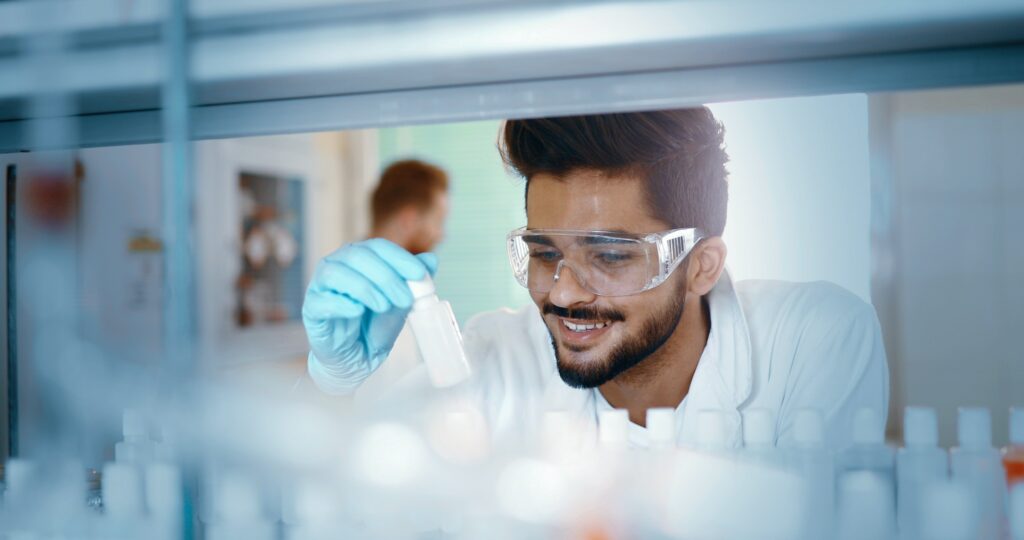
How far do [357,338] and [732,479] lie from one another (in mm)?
586

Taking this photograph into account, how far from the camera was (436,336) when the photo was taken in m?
0.92

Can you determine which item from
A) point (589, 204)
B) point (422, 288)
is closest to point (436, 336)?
point (422, 288)

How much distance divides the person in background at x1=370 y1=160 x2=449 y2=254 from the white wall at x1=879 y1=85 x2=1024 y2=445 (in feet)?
2.79

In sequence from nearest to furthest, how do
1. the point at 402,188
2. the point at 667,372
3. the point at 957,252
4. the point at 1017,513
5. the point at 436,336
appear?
1. the point at 1017,513
2. the point at 436,336
3. the point at 667,372
4. the point at 402,188
5. the point at 957,252

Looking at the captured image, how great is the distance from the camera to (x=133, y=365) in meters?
1.00

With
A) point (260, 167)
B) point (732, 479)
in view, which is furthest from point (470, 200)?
point (260, 167)

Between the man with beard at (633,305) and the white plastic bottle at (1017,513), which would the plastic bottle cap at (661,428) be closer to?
the man with beard at (633,305)

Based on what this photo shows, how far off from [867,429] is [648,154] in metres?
0.48

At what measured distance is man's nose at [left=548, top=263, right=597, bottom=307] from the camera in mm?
1088

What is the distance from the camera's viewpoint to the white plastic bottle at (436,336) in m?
0.92

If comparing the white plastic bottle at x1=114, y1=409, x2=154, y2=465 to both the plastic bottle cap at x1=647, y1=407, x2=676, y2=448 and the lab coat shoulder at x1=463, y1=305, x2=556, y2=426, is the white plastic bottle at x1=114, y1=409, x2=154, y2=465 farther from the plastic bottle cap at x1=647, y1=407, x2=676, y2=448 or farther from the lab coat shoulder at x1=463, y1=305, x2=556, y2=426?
the plastic bottle cap at x1=647, y1=407, x2=676, y2=448

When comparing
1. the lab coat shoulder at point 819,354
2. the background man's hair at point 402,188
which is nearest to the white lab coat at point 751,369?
the lab coat shoulder at point 819,354

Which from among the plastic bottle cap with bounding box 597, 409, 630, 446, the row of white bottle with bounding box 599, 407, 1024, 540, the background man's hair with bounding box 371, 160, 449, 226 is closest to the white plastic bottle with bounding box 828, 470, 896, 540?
the row of white bottle with bounding box 599, 407, 1024, 540

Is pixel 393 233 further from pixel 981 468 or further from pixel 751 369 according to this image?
pixel 981 468
